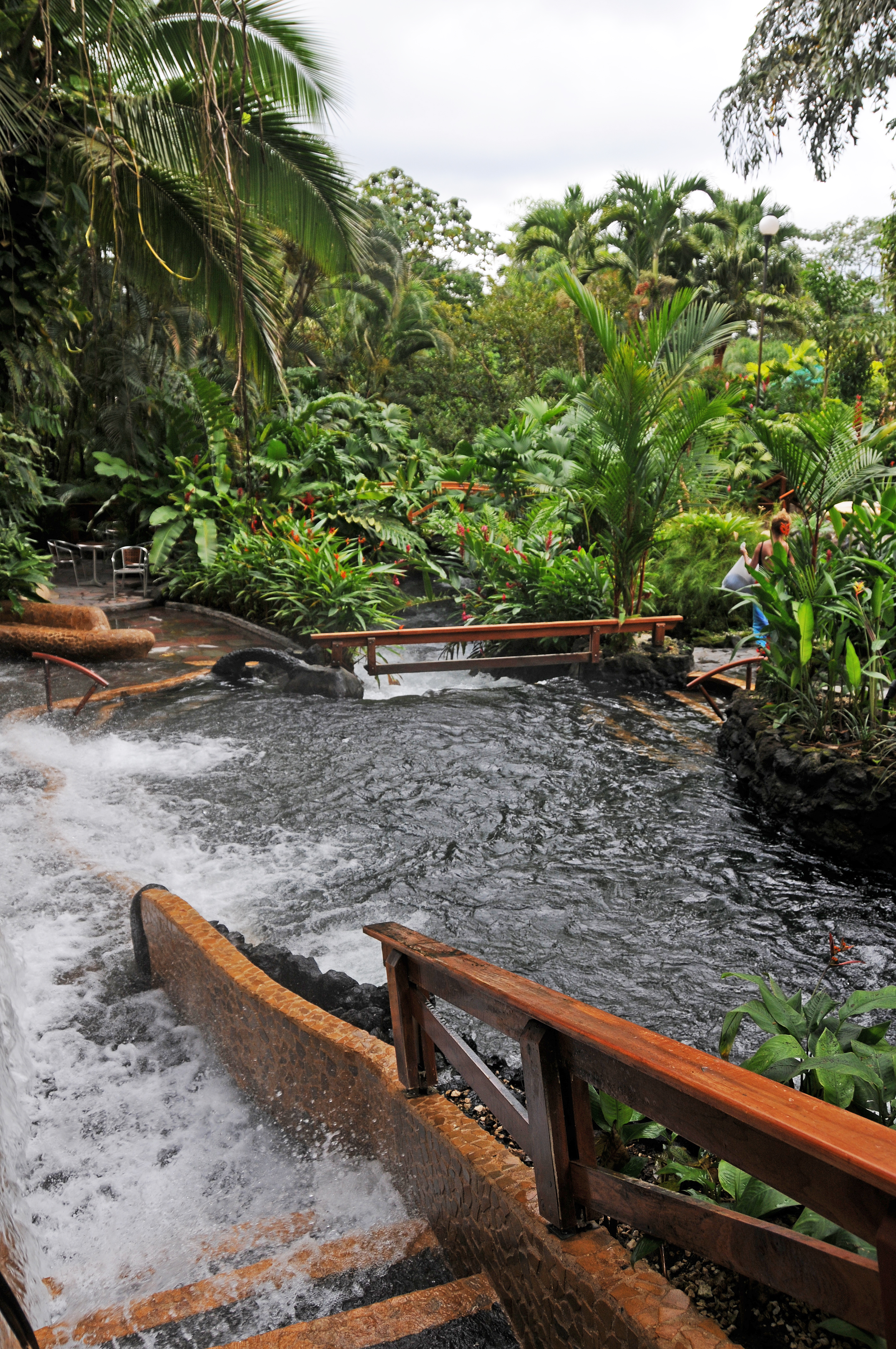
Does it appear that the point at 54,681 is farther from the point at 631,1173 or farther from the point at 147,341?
the point at 147,341

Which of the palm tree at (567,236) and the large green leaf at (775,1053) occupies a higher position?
the palm tree at (567,236)

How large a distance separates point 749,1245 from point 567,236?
96.8 feet

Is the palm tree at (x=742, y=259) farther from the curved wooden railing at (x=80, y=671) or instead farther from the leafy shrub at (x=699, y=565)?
the curved wooden railing at (x=80, y=671)

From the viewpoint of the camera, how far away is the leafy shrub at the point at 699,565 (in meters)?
10.6

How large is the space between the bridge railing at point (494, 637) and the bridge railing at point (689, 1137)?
643 cm

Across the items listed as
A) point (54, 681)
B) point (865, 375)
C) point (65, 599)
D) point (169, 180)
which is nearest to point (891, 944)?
Result: point (54, 681)

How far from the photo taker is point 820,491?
5.92 metres

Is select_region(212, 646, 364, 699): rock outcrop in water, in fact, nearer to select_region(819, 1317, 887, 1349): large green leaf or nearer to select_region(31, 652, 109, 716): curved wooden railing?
select_region(31, 652, 109, 716): curved wooden railing

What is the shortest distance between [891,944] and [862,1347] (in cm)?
304

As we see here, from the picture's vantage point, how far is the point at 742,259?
95.8 ft

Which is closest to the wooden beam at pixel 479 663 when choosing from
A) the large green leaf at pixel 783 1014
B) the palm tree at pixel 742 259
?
the large green leaf at pixel 783 1014

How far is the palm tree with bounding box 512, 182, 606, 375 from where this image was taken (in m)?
26.4

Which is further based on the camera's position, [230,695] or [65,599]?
[65,599]

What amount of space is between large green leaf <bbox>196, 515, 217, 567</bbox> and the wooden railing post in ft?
35.5
